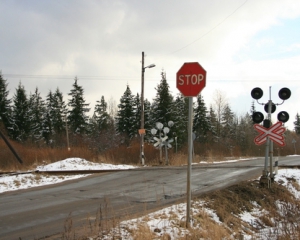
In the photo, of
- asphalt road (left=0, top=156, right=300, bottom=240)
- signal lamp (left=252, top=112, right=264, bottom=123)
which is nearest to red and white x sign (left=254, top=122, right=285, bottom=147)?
signal lamp (left=252, top=112, right=264, bottom=123)

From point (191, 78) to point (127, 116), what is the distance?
5107cm

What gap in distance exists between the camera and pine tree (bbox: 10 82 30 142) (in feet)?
166

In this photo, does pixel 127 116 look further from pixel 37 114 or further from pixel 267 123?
pixel 267 123

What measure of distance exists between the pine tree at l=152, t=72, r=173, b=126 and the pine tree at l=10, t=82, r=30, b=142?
66.1 feet

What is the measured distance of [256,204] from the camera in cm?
959

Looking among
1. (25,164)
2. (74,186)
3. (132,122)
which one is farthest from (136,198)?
(132,122)

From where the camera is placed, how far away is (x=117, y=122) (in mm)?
59812

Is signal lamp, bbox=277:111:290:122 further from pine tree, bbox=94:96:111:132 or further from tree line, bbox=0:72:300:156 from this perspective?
pine tree, bbox=94:96:111:132

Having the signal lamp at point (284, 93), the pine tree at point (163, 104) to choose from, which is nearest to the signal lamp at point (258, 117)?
the signal lamp at point (284, 93)

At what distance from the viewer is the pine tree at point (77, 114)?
196ft

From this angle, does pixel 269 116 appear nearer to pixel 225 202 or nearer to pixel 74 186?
pixel 225 202

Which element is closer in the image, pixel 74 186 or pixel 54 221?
pixel 54 221

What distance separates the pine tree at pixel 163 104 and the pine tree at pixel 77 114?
1700 cm

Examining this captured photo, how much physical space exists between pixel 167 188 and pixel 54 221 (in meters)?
5.21
